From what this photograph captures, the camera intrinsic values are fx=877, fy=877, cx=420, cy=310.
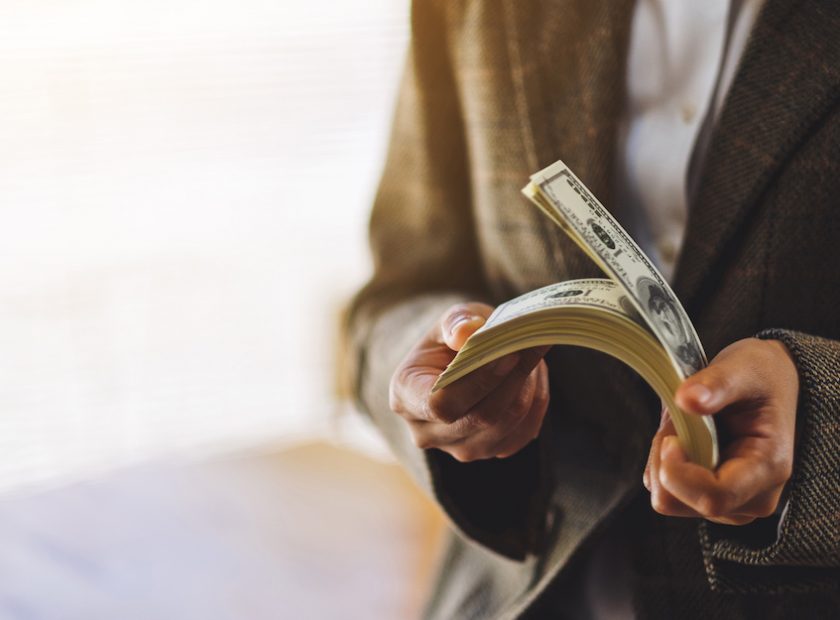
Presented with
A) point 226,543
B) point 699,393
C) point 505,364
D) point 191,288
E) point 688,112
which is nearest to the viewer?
point 699,393

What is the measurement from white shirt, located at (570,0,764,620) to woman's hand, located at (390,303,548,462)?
25 centimetres

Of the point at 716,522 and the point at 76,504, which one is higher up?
the point at 716,522

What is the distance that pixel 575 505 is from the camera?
911 mm

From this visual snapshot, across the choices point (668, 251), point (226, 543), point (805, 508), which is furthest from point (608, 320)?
point (226, 543)

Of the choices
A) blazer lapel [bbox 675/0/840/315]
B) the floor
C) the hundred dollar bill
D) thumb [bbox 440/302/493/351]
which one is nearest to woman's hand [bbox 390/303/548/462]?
thumb [bbox 440/302/493/351]

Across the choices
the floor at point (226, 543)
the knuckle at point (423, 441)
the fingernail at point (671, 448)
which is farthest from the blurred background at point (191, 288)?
the fingernail at point (671, 448)

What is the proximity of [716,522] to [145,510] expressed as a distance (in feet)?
3.53

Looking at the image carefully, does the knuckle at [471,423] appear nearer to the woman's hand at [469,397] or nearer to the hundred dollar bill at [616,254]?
the woman's hand at [469,397]

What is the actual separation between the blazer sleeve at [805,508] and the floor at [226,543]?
0.67m

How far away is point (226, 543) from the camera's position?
4.59 feet

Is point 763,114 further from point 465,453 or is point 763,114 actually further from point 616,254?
point 465,453

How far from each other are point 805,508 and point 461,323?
299 millimetres

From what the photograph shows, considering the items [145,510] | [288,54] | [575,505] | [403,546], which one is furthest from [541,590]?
[288,54]

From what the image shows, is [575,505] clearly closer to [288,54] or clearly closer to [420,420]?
[420,420]
